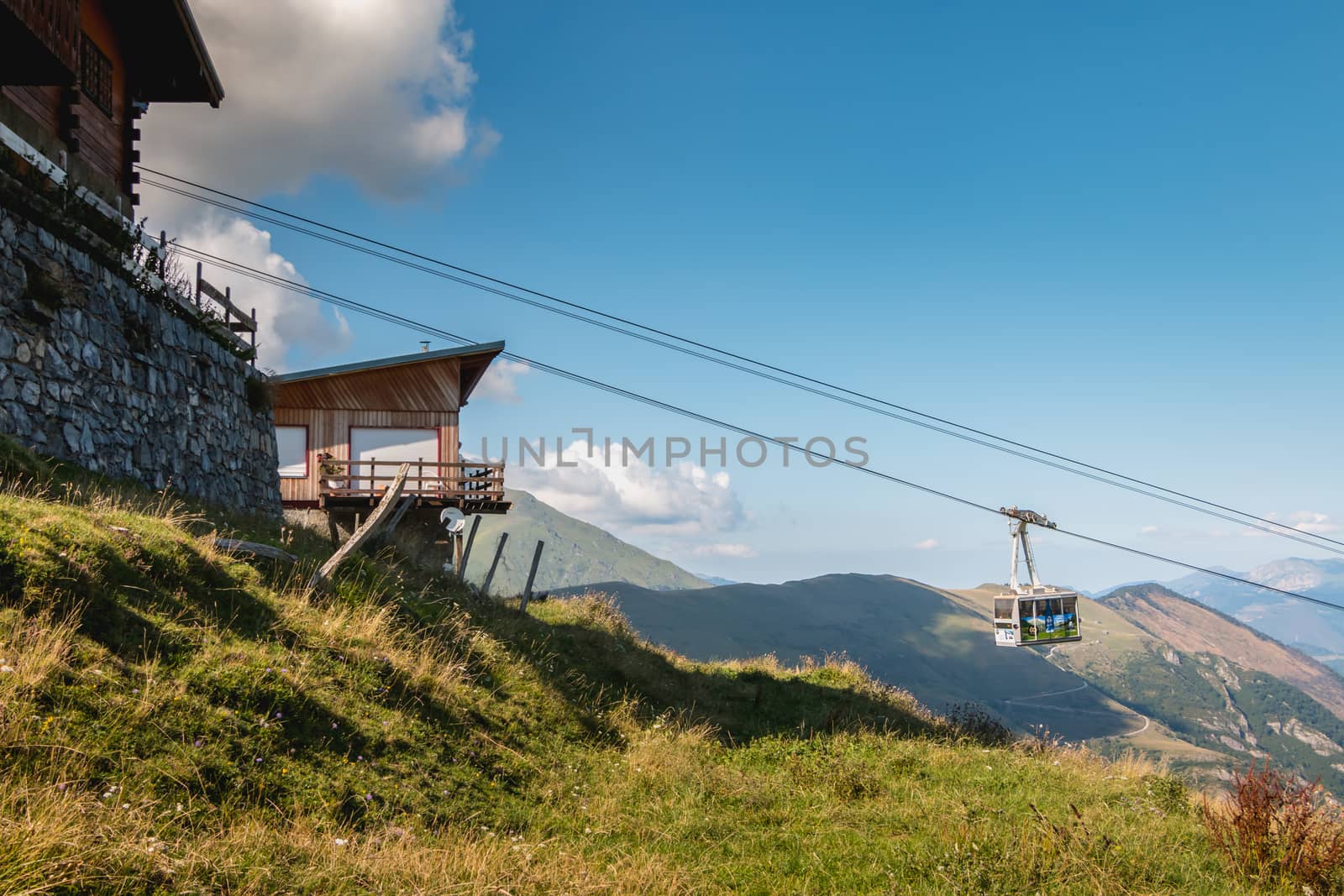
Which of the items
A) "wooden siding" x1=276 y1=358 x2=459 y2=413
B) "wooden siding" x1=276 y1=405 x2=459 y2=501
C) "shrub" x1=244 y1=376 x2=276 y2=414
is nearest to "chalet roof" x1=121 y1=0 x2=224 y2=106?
"shrub" x1=244 y1=376 x2=276 y2=414

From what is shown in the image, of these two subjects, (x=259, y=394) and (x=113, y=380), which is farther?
(x=259, y=394)

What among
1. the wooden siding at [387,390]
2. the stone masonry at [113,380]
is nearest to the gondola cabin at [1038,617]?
the wooden siding at [387,390]

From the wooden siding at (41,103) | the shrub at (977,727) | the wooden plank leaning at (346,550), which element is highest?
the wooden siding at (41,103)

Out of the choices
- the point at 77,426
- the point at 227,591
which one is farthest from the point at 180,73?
the point at 227,591

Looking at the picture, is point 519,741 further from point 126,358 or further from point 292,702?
point 126,358

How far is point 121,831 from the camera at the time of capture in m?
6.54

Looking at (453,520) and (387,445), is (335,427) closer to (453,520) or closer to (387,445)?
(387,445)

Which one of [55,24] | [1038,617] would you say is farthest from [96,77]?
[1038,617]

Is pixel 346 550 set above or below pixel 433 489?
below

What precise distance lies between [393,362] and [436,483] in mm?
4873

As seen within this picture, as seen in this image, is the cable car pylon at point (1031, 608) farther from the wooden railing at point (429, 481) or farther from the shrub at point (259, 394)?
the shrub at point (259, 394)

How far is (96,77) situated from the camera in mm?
18703

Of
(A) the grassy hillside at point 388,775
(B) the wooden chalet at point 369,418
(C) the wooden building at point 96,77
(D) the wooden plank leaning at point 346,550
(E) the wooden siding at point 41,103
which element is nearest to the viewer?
(A) the grassy hillside at point 388,775

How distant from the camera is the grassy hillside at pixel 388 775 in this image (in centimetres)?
702
